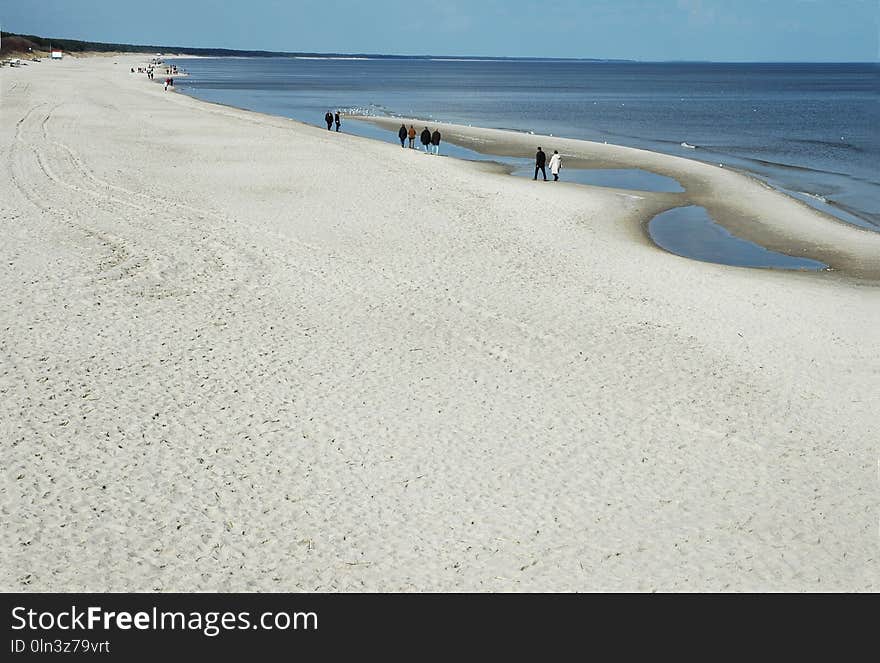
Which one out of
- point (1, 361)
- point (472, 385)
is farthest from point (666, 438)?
point (1, 361)

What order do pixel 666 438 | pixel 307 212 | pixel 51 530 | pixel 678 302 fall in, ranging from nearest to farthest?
pixel 51 530
pixel 666 438
pixel 678 302
pixel 307 212

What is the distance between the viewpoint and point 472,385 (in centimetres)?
1278

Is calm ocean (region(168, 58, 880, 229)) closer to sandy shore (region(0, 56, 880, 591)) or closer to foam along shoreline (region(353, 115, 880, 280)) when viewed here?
foam along shoreline (region(353, 115, 880, 280))

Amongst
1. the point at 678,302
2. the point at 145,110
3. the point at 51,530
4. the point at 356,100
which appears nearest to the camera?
the point at 51,530

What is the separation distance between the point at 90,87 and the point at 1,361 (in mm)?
65807

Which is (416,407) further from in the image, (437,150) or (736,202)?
(437,150)

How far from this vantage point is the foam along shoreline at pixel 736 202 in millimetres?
22711

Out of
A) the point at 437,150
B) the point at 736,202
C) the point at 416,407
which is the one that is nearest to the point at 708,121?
the point at 437,150

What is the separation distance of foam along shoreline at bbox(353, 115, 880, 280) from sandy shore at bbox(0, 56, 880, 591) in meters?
0.60

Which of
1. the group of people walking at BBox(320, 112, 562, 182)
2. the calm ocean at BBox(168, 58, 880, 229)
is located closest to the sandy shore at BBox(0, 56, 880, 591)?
the group of people walking at BBox(320, 112, 562, 182)

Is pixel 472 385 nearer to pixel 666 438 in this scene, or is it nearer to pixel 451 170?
pixel 666 438

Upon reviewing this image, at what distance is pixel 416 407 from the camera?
472 inches

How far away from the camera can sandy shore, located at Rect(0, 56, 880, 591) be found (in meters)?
8.80

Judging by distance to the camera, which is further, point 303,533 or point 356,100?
point 356,100
